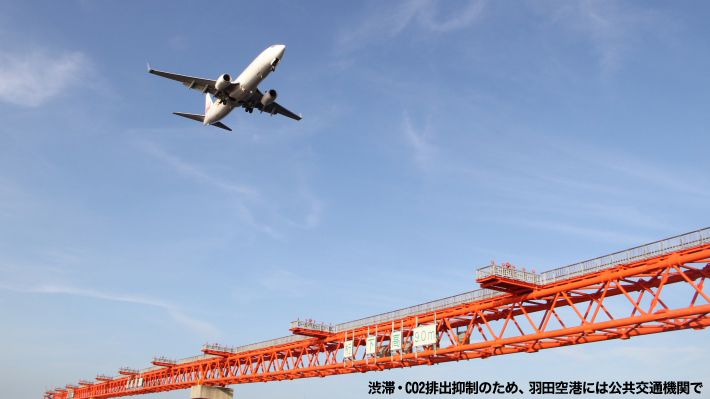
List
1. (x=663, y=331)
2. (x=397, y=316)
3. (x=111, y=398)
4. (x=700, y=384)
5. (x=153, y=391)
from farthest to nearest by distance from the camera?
(x=111, y=398) → (x=153, y=391) → (x=397, y=316) → (x=700, y=384) → (x=663, y=331)

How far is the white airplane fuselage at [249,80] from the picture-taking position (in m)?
50.2

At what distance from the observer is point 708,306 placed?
103ft

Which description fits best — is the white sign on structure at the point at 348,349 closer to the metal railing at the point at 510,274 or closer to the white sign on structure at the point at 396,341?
the white sign on structure at the point at 396,341

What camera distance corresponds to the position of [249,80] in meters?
52.8

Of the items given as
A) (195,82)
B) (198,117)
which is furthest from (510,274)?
(198,117)

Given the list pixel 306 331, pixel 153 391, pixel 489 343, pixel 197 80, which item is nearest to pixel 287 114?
pixel 197 80

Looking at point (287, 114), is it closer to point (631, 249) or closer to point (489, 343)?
point (489, 343)

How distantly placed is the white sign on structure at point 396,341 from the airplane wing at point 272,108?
25.7m

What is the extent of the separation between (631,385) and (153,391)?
274 feet

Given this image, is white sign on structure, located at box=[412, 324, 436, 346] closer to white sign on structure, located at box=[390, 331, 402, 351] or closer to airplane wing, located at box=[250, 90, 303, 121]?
white sign on structure, located at box=[390, 331, 402, 351]

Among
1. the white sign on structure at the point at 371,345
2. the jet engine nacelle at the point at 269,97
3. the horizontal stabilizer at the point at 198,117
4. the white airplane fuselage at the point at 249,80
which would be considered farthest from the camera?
the horizontal stabilizer at the point at 198,117

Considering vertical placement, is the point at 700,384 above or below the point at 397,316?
below

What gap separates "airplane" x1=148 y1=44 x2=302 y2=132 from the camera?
166ft

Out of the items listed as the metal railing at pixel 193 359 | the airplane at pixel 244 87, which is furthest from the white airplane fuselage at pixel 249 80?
the metal railing at pixel 193 359
